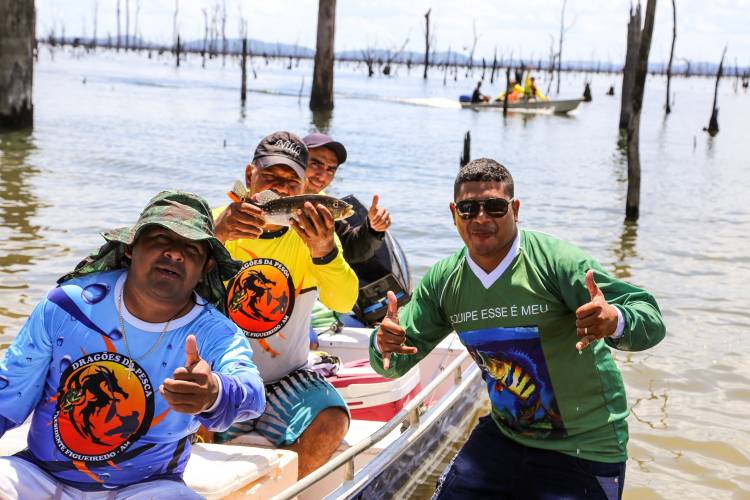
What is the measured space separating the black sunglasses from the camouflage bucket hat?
0.96 m

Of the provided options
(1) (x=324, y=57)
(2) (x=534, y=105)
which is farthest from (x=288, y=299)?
(2) (x=534, y=105)

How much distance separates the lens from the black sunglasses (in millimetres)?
3854

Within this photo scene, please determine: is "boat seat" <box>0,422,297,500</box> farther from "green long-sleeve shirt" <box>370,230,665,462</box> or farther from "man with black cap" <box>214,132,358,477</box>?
"green long-sleeve shirt" <box>370,230,665,462</box>

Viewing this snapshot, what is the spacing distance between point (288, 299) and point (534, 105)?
143 ft

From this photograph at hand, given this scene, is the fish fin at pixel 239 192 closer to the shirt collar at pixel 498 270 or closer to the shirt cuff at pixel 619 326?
the shirt collar at pixel 498 270

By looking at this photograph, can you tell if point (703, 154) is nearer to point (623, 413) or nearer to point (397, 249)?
point (397, 249)

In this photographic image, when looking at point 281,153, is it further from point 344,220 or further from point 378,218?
point 344,220

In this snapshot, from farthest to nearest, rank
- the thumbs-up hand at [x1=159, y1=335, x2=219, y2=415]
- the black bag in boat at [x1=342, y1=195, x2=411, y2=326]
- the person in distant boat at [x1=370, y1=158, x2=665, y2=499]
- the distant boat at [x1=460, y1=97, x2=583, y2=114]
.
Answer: the distant boat at [x1=460, y1=97, x2=583, y2=114] < the black bag in boat at [x1=342, y1=195, x2=411, y2=326] < the person in distant boat at [x1=370, y1=158, x2=665, y2=499] < the thumbs-up hand at [x1=159, y1=335, x2=219, y2=415]

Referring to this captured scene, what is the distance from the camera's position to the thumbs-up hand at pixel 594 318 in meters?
3.36

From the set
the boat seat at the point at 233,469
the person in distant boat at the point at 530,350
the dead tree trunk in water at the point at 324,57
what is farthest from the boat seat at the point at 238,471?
the dead tree trunk in water at the point at 324,57

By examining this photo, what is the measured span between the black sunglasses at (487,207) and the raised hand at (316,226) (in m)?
0.82

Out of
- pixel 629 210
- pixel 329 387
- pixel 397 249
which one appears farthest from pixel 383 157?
pixel 329 387

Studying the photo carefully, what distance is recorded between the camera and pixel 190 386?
2.88 m

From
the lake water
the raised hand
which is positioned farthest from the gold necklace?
the lake water
